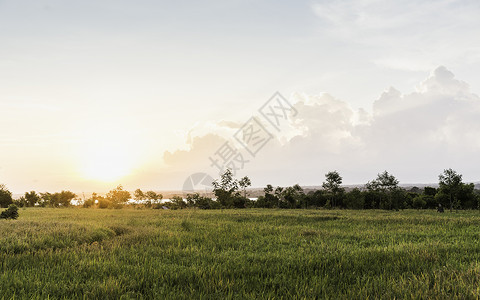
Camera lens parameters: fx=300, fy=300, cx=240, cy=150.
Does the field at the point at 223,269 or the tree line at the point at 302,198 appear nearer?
the field at the point at 223,269

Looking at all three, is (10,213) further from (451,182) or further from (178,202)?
(451,182)

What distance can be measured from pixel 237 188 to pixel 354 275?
128ft

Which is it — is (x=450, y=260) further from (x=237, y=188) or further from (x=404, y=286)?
(x=237, y=188)

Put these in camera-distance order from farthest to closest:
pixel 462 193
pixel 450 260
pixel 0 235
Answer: pixel 462 193 → pixel 0 235 → pixel 450 260

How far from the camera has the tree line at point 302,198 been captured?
4188 centimetres

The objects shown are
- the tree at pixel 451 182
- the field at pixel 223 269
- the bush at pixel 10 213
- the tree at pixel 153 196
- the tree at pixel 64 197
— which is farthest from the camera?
the tree at pixel 64 197

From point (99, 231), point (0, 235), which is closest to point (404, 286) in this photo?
point (99, 231)

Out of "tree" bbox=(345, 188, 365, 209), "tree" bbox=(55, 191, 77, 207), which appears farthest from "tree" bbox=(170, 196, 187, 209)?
"tree" bbox=(345, 188, 365, 209)

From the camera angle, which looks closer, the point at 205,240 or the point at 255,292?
the point at 255,292

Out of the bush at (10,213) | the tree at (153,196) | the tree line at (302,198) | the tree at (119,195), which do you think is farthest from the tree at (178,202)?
the bush at (10,213)

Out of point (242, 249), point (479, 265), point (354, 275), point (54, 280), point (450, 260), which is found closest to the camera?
point (54, 280)

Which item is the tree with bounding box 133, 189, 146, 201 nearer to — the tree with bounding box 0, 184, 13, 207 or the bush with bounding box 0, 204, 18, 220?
the tree with bounding box 0, 184, 13, 207

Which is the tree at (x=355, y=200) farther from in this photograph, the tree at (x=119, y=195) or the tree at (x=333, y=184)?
the tree at (x=119, y=195)

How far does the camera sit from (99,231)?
1241 cm
